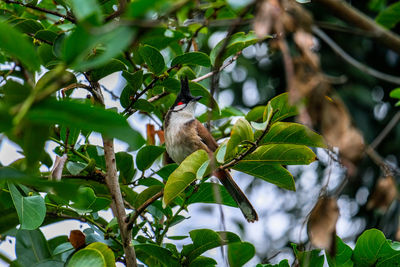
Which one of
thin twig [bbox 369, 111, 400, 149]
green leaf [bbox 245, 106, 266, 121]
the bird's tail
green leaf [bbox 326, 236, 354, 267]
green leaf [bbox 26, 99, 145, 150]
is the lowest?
the bird's tail

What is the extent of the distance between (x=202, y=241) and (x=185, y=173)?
256 millimetres

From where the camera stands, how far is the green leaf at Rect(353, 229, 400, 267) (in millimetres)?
1437

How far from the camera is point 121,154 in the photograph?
1797mm

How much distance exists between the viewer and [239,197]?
7.13 ft

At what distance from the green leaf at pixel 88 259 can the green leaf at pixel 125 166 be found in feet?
1.66

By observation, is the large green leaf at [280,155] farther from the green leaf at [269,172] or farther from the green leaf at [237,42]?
the green leaf at [237,42]

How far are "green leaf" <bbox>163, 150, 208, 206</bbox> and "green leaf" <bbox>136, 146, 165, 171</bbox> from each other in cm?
35

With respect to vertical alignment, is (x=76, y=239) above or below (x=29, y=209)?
below

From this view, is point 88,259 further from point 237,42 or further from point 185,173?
point 237,42

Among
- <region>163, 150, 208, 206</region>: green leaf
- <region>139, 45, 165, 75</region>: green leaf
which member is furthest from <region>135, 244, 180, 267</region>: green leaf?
<region>139, 45, 165, 75</region>: green leaf

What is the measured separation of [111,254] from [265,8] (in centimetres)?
88

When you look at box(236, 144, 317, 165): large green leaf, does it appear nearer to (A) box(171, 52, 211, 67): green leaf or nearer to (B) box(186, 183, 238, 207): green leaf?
(B) box(186, 183, 238, 207): green leaf

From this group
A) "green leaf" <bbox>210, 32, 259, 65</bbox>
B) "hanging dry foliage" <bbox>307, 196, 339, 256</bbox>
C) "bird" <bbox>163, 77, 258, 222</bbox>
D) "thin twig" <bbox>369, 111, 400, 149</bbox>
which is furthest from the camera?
"bird" <bbox>163, 77, 258, 222</bbox>

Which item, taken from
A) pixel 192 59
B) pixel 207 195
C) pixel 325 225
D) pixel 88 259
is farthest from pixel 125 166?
pixel 325 225
